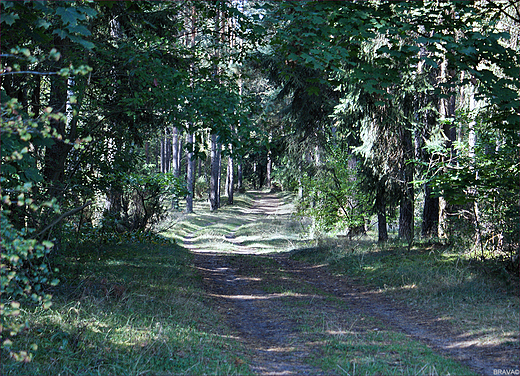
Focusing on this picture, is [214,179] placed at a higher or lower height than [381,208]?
higher

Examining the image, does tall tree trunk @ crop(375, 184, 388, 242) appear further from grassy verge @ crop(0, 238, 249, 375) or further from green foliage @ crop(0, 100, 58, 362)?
green foliage @ crop(0, 100, 58, 362)

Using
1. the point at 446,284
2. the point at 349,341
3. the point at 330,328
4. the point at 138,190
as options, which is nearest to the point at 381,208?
the point at 446,284

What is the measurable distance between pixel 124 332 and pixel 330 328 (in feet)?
10.2

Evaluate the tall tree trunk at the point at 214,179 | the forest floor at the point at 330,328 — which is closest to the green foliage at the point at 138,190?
the forest floor at the point at 330,328

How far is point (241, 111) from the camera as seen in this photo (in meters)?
8.15

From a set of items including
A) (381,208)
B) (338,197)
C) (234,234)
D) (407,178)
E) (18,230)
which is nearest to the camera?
(18,230)

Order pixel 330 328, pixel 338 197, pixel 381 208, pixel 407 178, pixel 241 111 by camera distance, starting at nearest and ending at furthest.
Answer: pixel 330 328, pixel 241 111, pixel 407 178, pixel 381 208, pixel 338 197

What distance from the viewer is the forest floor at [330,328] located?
521 centimetres

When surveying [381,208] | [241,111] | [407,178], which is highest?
[241,111]

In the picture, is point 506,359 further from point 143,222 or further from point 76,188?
point 143,222

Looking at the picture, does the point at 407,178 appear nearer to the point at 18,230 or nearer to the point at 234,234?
the point at 18,230

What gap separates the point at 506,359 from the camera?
526cm

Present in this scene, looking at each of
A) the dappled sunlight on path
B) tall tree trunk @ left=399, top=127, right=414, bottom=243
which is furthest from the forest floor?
the dappled sunlight on path

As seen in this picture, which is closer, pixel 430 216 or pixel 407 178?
pixel 407 178
